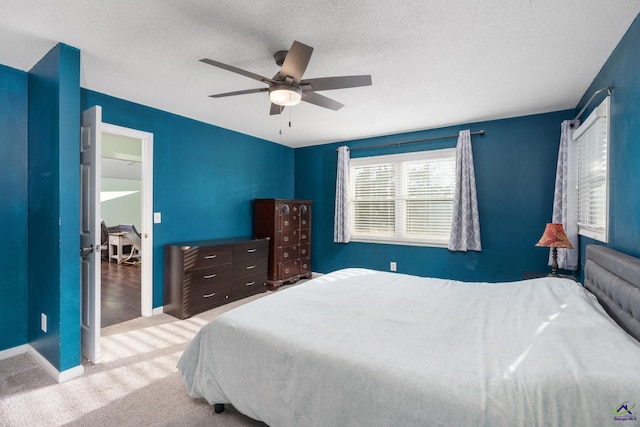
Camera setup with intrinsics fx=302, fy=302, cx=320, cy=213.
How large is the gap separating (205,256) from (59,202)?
1615 mm

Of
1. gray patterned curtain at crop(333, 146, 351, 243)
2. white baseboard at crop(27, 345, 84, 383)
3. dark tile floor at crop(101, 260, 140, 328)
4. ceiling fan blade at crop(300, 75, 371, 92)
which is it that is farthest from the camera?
gray patterned curtain at crop(333, 146, 351, 243)

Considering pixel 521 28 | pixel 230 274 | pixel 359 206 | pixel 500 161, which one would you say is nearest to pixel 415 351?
pixel 521 28

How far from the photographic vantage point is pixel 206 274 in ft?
11.9

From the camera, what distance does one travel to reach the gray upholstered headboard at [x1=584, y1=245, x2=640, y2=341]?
1459mm

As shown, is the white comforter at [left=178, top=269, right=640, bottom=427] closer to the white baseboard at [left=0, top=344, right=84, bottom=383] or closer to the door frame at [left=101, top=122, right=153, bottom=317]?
the white baseboard at [left=0, top=344, right=84, bottom=383]

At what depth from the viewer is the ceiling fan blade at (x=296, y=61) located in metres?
1.75

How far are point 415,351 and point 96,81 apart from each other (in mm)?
3478

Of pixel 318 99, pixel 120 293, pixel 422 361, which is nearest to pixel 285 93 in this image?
pixel 318 99

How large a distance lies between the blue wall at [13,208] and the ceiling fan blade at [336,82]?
2500 mm

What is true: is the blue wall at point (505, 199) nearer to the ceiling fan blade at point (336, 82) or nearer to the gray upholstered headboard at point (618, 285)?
the gray upholstered headboard at point (618, 285)

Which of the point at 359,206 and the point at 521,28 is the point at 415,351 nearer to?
the point at 521,28

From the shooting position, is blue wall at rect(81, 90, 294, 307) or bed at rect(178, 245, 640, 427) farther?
blue wall at rect(81, 90, 294, 307)

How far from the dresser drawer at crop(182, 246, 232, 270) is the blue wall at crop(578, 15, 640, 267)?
372 cm

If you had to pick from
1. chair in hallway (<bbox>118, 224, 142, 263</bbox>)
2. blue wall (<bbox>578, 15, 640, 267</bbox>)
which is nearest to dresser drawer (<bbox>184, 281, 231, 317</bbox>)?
chair in hallway (<bbox>118, 224, 142, 263</bbox>)
